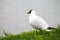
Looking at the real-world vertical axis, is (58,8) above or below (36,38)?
above

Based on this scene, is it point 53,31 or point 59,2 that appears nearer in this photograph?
point 53,31

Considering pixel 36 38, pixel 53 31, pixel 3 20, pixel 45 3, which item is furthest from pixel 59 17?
pixel 36 38

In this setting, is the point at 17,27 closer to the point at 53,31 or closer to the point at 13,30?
the point at 13,30

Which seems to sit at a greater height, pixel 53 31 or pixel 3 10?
pixel 3 10

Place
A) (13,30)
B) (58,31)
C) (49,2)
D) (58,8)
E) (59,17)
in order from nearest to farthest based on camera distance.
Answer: (58,31) → (13,30) → (59,17) → (58,8) → (49,2)

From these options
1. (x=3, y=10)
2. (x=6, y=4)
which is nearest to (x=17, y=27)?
(x=3, y=10)

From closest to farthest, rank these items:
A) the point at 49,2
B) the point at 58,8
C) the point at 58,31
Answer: the point at 58,31, the point at 58,8, the point at 49,2

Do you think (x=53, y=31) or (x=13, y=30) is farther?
(x=13, y=30)

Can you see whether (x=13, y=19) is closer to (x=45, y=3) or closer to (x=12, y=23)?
(x=12, y=23)

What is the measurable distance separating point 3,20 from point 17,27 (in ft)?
1.50

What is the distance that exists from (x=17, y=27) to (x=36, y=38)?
84.7 inches

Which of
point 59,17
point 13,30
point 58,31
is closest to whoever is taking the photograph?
point 58,31

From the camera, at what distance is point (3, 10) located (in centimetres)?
607

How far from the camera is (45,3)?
6664mm
